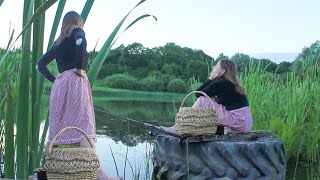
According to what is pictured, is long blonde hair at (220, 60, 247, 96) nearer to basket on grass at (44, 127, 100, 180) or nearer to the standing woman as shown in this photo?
the standing woman

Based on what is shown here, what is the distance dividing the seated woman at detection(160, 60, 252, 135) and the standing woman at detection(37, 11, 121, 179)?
87.3 inches

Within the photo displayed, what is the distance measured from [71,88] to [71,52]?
21 cm

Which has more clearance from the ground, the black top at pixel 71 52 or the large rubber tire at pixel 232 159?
the black top at pixel 71 52

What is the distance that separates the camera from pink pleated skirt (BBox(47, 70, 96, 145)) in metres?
3.11

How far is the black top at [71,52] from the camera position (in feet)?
10.3

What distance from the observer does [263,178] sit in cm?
476

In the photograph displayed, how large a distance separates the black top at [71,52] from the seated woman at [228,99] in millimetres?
2228

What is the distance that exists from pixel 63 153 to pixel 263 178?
2.96 metres

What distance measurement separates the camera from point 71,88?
3.14 meters

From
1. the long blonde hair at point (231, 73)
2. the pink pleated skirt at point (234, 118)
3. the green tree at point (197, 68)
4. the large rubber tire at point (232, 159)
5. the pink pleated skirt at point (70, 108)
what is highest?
the green tree at point (197, 68)

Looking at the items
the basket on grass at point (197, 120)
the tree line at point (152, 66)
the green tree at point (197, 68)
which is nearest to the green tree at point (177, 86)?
the tree line at point (152, 66)

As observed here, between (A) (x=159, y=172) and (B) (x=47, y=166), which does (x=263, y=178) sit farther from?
(B) (x=47, y=166)

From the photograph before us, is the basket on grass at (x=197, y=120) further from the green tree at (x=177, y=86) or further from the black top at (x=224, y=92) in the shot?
the green tree at (x=177, y=86)

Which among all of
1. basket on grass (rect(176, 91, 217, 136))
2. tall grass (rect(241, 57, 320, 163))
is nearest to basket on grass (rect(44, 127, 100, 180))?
basket on grass (rect(176, 91, 217, 136))
